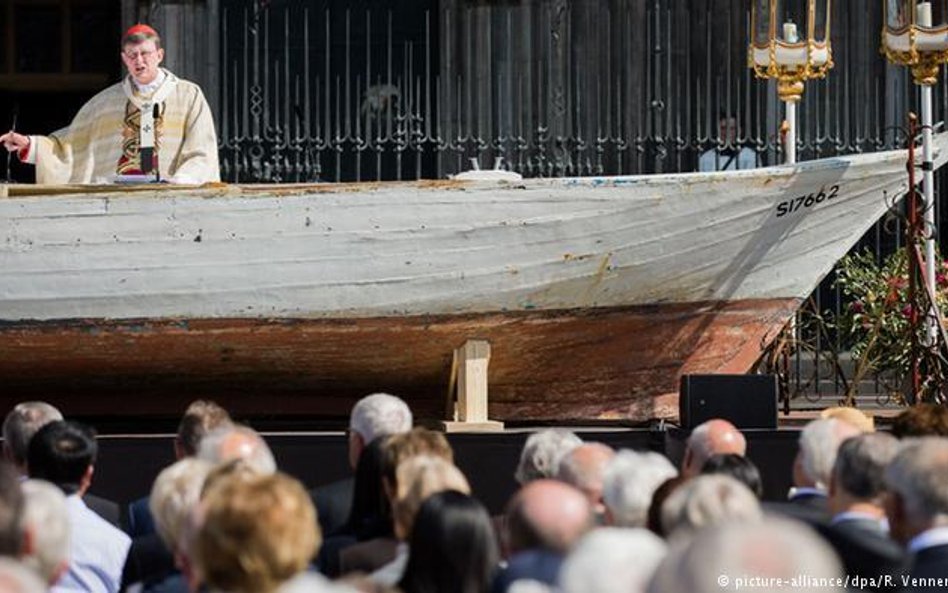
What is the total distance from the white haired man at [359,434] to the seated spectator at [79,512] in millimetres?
725

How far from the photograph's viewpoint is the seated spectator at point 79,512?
7.54 meters

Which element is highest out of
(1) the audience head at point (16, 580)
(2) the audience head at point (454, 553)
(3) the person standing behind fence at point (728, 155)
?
(3) the person standing behind fence at point (728, 155)

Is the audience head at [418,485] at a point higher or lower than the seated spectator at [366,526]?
higher

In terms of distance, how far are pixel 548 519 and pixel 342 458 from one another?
526 cm

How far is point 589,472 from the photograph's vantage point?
7.14 m

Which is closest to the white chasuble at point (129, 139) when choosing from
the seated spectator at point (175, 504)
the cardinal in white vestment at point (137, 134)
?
the cardinal in white vestment at point (137, 134)

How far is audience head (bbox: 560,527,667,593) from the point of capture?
4.88 meters

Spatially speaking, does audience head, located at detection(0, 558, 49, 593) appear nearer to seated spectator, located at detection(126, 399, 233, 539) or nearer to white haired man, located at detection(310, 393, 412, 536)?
white haired man, located at detection(310, 393, 412, 536)

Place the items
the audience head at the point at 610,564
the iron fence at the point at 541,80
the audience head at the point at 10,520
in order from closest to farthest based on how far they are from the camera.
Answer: the audience head at the point at 610,564 < the audience head at the point at 10,520 < the iron fence at the point at 541,80

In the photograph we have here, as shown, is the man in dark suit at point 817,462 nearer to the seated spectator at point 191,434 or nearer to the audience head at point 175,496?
the audience head at point 175,496

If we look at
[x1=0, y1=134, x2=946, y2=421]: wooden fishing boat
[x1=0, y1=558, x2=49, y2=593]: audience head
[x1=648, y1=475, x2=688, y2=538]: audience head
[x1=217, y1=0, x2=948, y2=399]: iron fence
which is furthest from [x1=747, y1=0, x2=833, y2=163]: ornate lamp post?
[x1=0, y1=558, x2=49, y2=593]: audience head

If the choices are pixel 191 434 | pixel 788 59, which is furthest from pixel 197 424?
pixel 788 59

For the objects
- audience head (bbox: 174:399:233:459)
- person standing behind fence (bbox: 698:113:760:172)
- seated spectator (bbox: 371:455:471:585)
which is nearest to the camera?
seated spectator (bbox: 371:455:471:585)

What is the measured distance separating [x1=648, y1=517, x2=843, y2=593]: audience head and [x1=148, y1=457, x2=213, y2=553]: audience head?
228 cm
